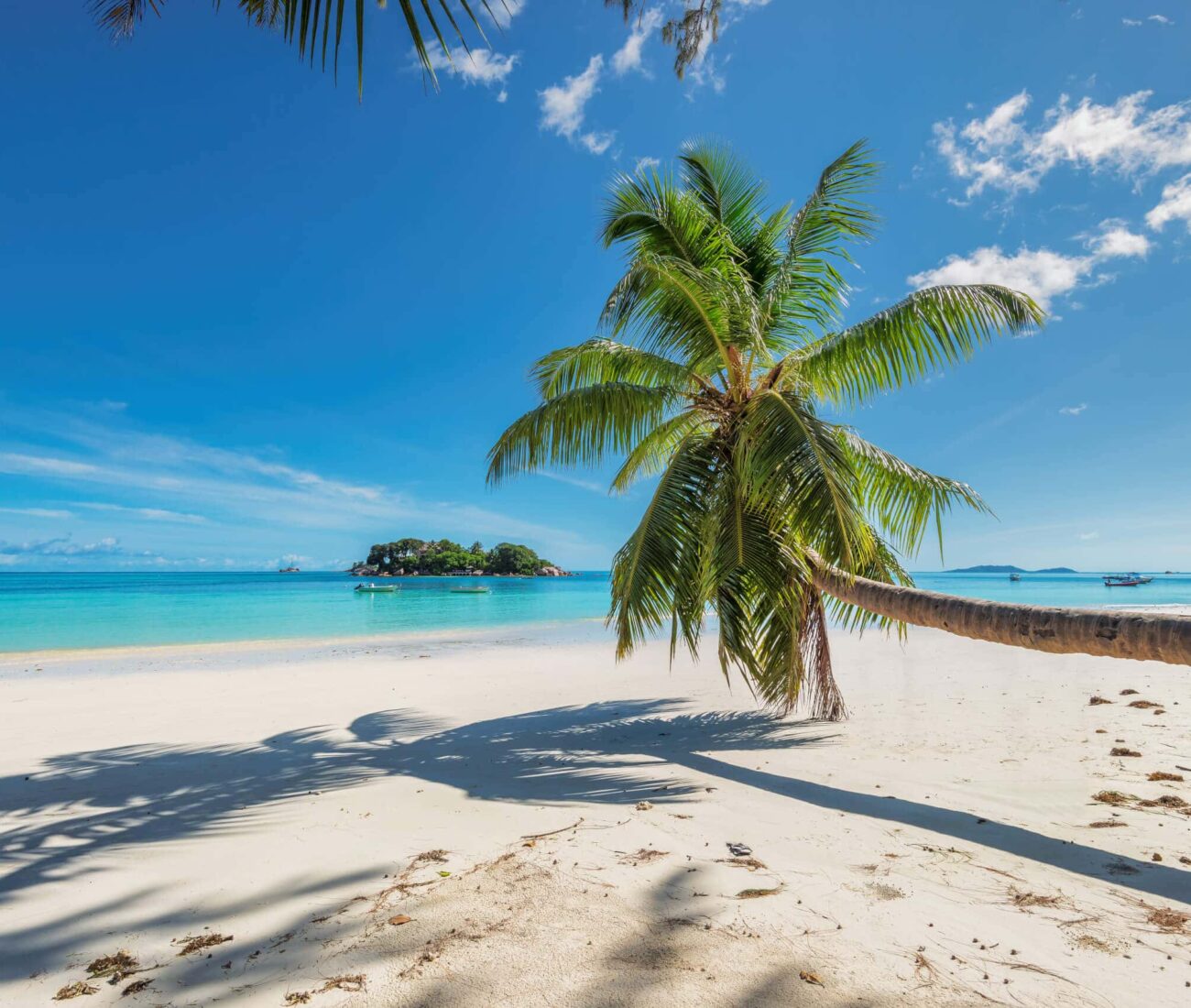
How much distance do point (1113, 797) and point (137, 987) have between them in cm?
540

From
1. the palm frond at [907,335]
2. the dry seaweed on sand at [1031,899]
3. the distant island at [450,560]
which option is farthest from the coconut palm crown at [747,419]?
the distant island at [450,560]

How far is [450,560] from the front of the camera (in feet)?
318

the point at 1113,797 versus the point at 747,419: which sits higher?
the point at 747,419

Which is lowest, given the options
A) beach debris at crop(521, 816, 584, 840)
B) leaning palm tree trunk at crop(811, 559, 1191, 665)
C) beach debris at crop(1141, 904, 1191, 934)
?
beach debris at crop(521, 816, 584, 840)

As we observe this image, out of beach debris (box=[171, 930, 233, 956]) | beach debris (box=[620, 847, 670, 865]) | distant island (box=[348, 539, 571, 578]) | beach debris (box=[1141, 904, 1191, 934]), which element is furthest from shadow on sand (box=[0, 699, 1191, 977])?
distant island (box=[348, 539, 571, 578])

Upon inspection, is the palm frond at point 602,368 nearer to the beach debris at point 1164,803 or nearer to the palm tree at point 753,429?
the palm tree at point 753,429

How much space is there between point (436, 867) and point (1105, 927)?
2.93 meters

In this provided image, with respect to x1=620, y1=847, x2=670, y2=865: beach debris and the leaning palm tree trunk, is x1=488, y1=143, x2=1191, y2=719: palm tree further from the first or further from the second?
x1=620, y1=847, x2=670, y2=865: beach debris

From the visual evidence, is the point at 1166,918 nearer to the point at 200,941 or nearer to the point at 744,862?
the point at 744,862

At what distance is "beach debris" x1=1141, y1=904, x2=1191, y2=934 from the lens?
2.54 metres

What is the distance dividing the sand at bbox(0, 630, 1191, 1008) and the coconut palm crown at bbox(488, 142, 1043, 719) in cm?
129

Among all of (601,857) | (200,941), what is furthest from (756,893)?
(200,941)

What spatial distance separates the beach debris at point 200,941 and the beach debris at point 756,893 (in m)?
2.16

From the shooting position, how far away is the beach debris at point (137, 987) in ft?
7.29
